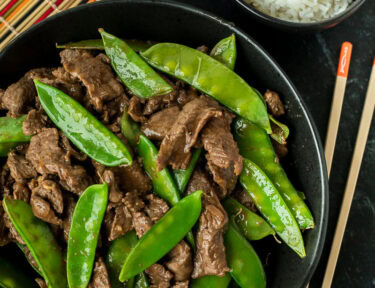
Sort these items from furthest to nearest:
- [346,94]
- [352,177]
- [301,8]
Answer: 1. [346,94]
2. [352,177]
3. [301,8]

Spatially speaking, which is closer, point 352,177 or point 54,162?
point 54,162

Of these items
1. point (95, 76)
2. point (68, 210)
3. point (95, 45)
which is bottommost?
point (68, 210)

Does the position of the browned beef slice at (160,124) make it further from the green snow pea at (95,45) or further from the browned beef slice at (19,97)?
the browned beef slice at (19,97)

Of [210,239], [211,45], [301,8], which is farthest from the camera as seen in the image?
[301,8]

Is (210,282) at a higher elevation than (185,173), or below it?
below

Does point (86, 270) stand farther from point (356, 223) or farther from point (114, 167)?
point (356, 223)

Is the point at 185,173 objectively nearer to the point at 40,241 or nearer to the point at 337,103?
the point at 40,241

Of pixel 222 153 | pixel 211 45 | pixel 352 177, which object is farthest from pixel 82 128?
pixel 352 177
